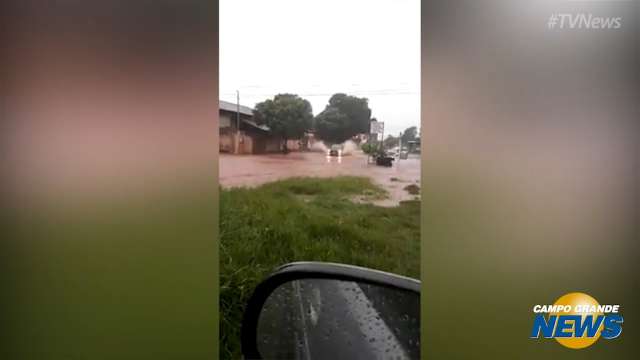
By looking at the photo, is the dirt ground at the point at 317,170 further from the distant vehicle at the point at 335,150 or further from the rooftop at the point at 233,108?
the rooftop at the point at 233,108

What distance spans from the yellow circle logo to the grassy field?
741 mm

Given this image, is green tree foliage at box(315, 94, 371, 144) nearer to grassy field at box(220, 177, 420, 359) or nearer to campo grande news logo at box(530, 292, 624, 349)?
grassy field at box(220, 177, 420, 359)

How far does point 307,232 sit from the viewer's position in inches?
91.4

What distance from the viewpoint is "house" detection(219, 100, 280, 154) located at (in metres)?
2.28

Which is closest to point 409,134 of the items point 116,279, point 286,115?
point 286,115

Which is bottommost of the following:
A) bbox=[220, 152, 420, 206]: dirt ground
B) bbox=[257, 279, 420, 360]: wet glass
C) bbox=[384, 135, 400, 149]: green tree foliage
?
bbox=[257, 279, 420, 360]: wet glass

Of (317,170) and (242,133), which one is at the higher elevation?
(242,133)

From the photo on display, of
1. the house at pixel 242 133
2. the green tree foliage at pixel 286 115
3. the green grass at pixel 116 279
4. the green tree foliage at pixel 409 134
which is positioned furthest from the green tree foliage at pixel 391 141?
the green grass at pixel 116 279

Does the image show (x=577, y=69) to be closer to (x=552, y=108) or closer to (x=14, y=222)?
(x=552, y=108)

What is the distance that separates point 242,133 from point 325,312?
0.94 meters

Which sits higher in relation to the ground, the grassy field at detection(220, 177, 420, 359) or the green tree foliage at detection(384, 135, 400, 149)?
the green tree foliage at detection(384, 135, 400, 149)

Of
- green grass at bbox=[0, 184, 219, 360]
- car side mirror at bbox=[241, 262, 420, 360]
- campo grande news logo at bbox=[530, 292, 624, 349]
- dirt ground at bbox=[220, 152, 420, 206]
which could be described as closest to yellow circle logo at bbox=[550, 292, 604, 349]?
campo grande news logo at bbox=[530, 292, 624, 349]

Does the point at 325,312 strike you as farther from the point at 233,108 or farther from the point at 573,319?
the point at 573,319

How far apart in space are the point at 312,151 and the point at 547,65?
1194mm
